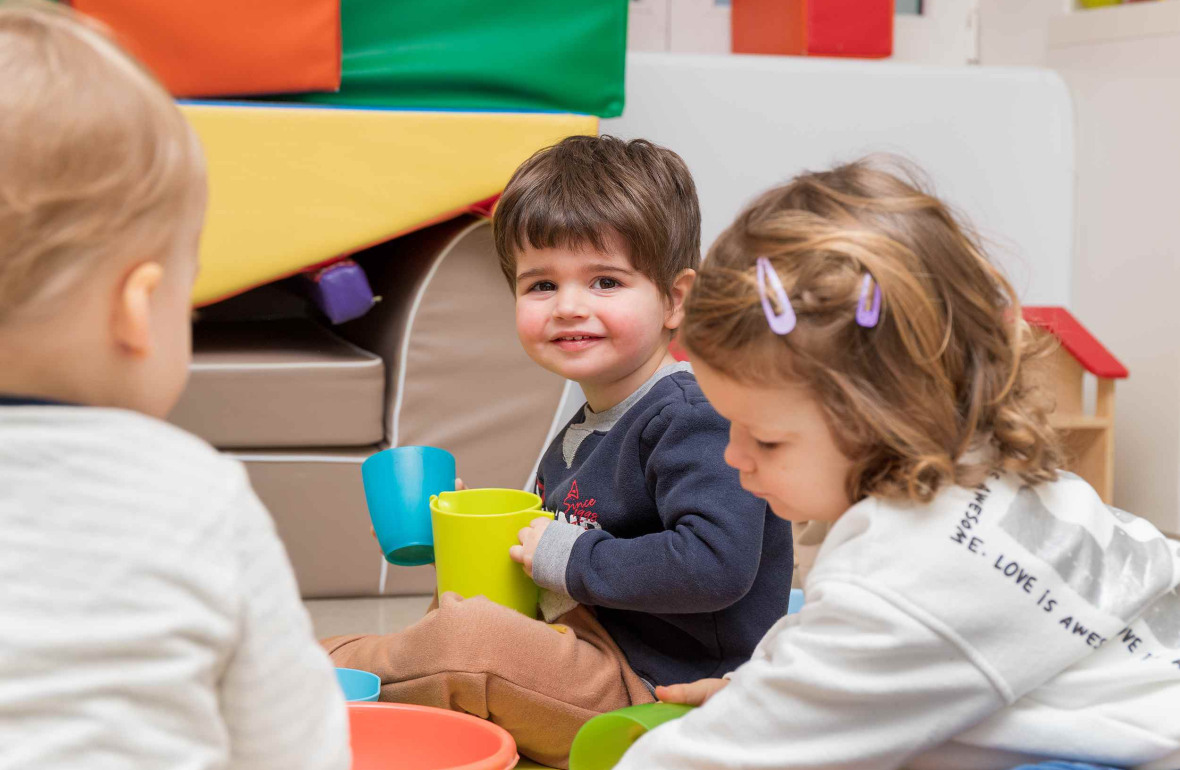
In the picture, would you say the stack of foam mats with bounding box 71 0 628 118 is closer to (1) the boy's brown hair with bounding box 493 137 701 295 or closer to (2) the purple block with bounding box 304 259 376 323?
(2) the purple block with bounding box 304 259 376 323

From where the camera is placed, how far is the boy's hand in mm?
963

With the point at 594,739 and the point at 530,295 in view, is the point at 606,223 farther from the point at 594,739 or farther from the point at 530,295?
the point at 594,739

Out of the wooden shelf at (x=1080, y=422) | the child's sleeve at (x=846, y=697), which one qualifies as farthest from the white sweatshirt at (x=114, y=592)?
the wooden shelf at (x=1080, y=422)

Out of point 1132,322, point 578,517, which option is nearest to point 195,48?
point 578,517

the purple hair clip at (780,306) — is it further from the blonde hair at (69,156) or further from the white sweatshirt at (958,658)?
the blonde hair at (69,156)

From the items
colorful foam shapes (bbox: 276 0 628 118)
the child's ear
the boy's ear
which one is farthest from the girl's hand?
colorful foam shapes (bbox: 276 0 628 118)

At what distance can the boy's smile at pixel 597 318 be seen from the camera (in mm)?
1051

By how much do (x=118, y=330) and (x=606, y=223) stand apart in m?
0.59

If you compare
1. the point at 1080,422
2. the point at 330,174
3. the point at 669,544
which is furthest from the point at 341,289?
the point at 1080,422

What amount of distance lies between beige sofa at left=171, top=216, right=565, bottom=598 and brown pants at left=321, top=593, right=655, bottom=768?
2.43ft

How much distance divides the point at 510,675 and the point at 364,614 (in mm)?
772

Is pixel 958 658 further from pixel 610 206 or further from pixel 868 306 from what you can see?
pixel 610 206

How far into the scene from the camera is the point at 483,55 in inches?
66.7

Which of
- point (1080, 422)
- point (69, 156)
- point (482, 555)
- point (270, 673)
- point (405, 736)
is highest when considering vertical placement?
point (69, 156)
